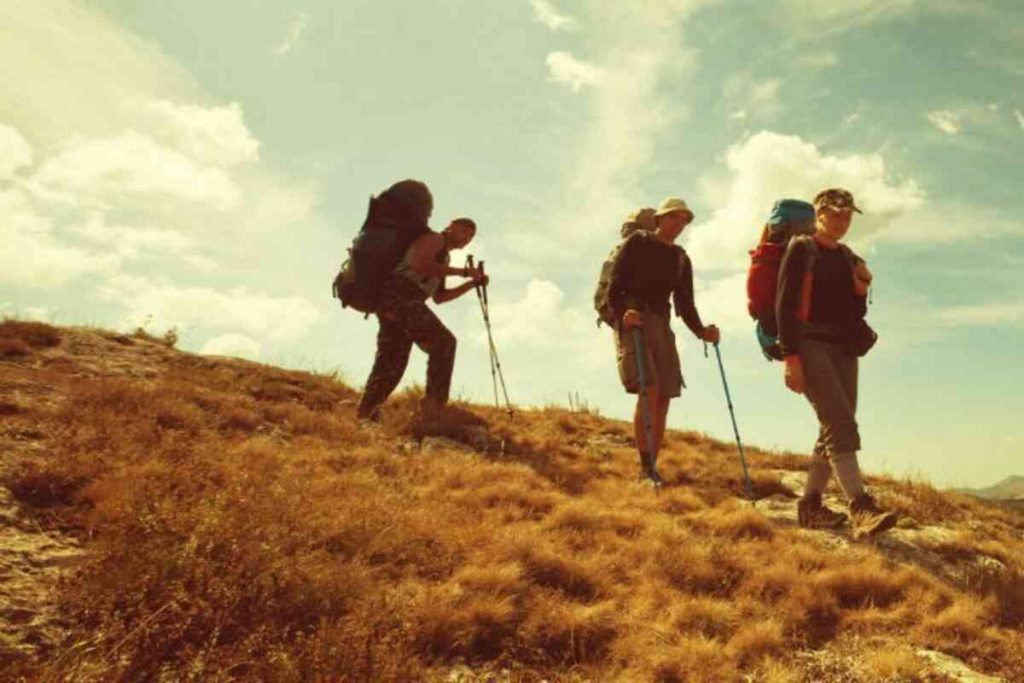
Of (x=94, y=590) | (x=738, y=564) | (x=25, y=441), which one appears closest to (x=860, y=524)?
(x=738, y=564)

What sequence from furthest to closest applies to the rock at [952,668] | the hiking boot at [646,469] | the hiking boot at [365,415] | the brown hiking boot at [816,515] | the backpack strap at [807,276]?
the hiking boot at [365,415] → the hiking boot at [646,469] → the brown hiking boot at [816,515] → the backpack strap at [807,276] → the rock at [952,668]

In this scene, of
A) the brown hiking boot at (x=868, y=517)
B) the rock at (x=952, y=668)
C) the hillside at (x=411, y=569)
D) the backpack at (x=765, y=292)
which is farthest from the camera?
the backpack at (x=765, y=292)

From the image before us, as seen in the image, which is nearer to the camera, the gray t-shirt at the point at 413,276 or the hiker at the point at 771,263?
the hiker at the point at 771,263

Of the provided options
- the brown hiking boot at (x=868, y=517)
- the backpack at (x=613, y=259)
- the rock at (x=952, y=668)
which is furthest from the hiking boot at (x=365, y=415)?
the rock at (x=952, y=668)

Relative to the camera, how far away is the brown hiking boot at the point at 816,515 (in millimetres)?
6539

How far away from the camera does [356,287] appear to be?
8445 mm

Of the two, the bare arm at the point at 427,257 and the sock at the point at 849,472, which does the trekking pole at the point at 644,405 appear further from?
the bare arm at the point at 427,257

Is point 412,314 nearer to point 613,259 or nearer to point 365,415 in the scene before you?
point 365,415

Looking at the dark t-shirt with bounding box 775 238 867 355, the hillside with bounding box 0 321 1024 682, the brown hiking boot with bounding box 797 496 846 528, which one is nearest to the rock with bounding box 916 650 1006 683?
the hillside with bounding box 0 321 1024 682

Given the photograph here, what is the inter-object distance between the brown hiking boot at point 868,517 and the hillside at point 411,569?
18 cm

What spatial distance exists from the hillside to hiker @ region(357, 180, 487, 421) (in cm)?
119

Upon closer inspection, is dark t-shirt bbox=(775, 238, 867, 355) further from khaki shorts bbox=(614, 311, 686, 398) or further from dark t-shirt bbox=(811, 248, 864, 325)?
khaki shorts bbox=(614, 311, 686, 398)

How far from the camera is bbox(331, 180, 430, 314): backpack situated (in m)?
8.38

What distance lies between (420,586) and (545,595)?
818 millimetres
